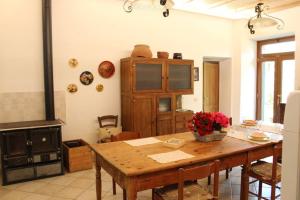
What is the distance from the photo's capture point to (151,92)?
14.3ft

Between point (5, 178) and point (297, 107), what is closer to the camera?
point (297, 107)

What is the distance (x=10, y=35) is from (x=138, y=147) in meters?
2.71

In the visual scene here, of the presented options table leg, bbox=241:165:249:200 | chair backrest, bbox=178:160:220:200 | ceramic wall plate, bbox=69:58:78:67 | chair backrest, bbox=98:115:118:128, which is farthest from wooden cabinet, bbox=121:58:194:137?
chair backrest, bbox=178:160:220:200

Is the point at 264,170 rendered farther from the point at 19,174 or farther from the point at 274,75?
the point at 274,75

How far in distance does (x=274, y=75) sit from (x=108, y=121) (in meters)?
4.05

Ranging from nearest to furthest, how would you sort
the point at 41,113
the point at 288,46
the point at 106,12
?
the point at 41,113 → the point at 106,12 → the point at 288,46

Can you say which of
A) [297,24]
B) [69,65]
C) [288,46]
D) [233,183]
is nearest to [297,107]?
[233,183]

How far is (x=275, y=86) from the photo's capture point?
576 cm

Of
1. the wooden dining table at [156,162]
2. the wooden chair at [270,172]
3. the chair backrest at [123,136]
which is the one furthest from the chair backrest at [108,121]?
the wooden chair at [270,172]

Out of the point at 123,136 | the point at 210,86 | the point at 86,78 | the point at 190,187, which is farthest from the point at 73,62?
the point at 210,86

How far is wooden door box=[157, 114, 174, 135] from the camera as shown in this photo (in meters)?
4.46

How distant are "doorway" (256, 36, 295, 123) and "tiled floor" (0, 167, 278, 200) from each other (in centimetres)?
274

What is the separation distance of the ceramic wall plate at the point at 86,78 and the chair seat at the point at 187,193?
2.58 meters

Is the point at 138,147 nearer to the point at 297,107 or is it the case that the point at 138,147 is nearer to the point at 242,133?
the point at 242,133
